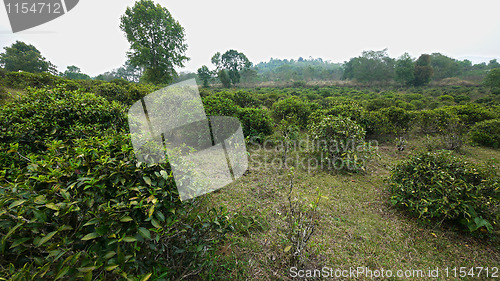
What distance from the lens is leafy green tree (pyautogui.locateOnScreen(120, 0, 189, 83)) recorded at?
17203mm

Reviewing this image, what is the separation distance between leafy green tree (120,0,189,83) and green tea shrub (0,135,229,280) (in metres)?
19.6

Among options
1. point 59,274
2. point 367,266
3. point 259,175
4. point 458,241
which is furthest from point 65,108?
point 458,241

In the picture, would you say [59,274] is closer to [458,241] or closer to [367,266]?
[367,266]

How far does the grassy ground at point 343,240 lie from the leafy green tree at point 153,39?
61.2 ft

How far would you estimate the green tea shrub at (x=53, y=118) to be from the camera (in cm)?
226

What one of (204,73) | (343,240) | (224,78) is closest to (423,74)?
(224,78)

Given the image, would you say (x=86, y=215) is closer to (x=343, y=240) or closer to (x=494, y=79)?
(x=343, y=240)

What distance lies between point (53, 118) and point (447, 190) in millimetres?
5630

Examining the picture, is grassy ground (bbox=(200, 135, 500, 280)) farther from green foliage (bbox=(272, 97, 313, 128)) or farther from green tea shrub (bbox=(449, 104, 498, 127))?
green tea shrub (bbox=(449, 104, 498, 127))

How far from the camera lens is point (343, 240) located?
259 cm

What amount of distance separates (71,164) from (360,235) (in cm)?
333

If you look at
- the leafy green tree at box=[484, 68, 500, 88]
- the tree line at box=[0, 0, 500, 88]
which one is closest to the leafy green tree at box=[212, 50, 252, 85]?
the tree line at box=[0, 0, 500, 88]

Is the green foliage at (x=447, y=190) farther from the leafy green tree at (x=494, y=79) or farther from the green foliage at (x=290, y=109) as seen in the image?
the leafy green tree at (x=494, y=79)

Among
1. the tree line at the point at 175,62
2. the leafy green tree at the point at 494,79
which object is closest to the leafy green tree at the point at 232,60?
the tree line at the point at 175,62
